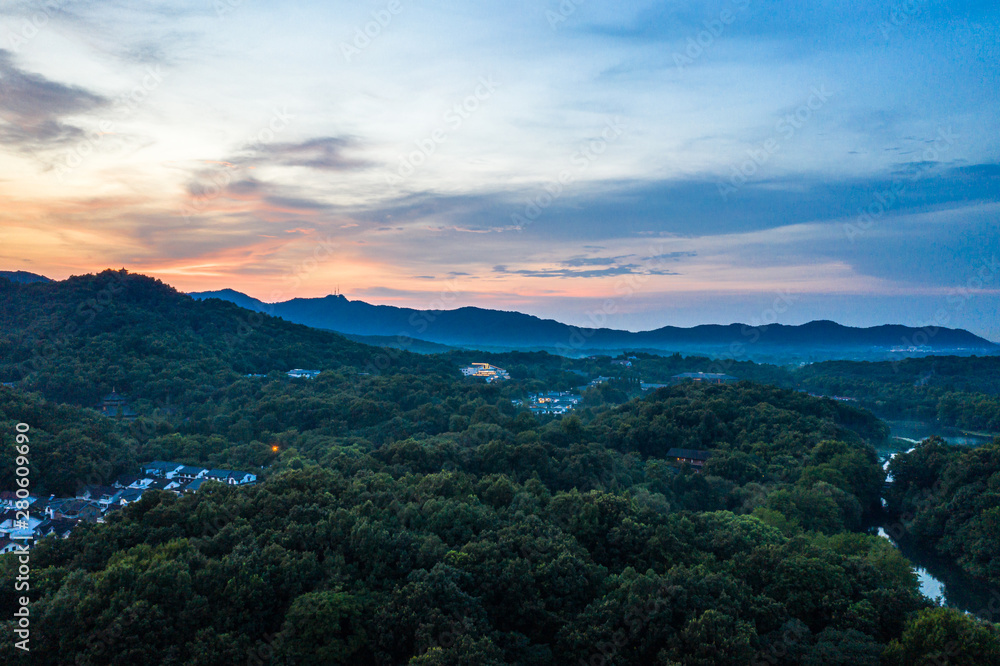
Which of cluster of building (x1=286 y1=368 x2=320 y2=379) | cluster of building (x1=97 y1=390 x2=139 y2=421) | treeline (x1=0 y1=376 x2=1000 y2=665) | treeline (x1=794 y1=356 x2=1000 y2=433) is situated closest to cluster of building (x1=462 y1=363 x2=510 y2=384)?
cluster of building (x1=286 y1=368 x2=320 y2=379)

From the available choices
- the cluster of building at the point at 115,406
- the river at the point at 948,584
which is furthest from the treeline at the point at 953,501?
the cluster of building at the point at 115,406

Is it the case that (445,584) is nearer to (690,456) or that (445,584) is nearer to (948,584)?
(948,584)

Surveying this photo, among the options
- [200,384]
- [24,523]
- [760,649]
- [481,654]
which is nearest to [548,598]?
[481,654]

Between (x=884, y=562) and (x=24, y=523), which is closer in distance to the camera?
(x=884, y=562)

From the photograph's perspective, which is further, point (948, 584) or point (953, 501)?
point (953, 501)

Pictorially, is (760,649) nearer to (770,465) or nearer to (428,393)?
(770,465)

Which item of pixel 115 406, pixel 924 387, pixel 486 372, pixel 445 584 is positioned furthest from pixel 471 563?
pixel 924 387
